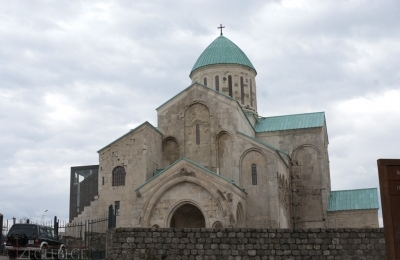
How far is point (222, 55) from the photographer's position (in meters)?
39.8

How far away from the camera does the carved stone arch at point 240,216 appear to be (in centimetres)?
2802

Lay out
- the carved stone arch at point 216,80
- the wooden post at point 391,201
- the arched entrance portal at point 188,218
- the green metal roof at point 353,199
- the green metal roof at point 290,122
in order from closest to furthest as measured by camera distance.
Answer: the wooden post at point 391,201
the arched entrance portal at point 188,218
the green metal roof at point 353,199
the green metal roof at point 290,122
the carved stone arch at point 216,80

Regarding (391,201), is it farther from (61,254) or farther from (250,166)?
(250,166)

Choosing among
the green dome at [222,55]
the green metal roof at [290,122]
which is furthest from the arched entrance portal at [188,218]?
the green dome at [222,55]

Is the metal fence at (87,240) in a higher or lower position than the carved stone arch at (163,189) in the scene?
lower

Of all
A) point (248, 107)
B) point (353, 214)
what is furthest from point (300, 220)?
point (248, 107)

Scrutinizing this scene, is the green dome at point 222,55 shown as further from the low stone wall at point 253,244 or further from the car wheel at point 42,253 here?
the low stone wall at point 253,244

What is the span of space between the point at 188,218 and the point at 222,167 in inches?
147

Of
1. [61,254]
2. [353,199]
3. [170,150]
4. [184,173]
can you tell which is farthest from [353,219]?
[61,254]

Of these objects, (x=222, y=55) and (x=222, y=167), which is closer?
(x=222, y=167)

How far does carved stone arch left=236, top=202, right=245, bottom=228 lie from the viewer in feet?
91.9

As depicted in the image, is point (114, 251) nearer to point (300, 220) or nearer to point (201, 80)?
point (300, 220)

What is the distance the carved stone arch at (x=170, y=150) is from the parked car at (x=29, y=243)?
12364mm

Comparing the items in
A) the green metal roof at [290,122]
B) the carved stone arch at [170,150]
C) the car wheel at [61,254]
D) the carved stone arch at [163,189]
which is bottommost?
the car wheel at [61,254]
